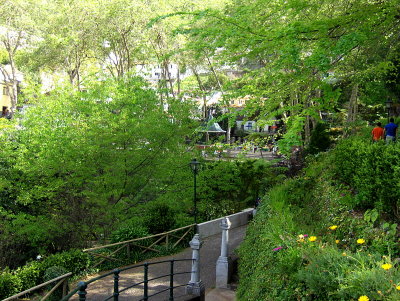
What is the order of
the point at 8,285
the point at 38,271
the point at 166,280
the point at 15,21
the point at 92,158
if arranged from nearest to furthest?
the point at 8,285
the point at 38,271
the point at 166,280
the point at 92,158
the point at 15,21

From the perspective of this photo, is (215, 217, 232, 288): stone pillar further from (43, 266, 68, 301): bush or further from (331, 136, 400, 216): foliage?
(43, 266, 68, 301): bush

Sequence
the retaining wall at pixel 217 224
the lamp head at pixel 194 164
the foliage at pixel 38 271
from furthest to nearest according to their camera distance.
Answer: the retaining wall at pixel 217 224, the lamp head at pixel 194 164, the foliage at pixel 38 271

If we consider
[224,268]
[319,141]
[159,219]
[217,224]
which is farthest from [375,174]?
[319,141]

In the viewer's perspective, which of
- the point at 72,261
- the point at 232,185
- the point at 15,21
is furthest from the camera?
the point at 15,21

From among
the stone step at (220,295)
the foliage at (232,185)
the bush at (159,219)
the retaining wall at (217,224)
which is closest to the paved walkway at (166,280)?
the stone step at (220,295)

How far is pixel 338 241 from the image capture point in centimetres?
695

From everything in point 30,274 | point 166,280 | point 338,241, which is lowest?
point 166,280

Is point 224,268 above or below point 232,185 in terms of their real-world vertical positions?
below

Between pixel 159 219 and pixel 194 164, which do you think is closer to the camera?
pixel 194 164

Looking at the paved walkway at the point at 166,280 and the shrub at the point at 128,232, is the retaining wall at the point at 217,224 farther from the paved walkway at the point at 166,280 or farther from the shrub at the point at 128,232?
the shrub at the point at 128,232

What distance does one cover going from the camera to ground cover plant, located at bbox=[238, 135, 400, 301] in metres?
4.78

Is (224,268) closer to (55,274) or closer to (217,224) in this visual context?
(55,274)

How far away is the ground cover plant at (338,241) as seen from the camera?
188 inches

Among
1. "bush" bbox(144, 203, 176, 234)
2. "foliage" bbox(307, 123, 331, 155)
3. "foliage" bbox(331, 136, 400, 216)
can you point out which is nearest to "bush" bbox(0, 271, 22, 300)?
"bush" bbox(144, 203, 176, 234)
